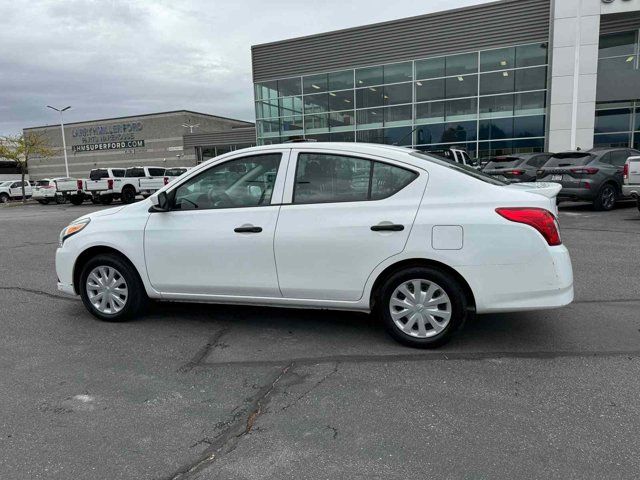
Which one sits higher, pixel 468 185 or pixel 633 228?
pixel 468 185

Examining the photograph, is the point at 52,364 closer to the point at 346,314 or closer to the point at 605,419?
the point at 346,314

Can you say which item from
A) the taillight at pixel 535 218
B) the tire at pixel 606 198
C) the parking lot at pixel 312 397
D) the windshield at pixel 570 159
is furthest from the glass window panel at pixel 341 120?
the taillight at pixel 535 218

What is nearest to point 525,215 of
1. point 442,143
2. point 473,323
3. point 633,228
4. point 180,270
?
point 473,323

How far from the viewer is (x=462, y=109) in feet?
86.5

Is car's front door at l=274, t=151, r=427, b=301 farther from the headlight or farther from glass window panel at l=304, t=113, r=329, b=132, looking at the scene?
glass window panel at l=304, t=113, r=329, b=132

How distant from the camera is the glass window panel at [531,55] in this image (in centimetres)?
2488

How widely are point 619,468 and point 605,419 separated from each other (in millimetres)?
520

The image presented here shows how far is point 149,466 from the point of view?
2633mm

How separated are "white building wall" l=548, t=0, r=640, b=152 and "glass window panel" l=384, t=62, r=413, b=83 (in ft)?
23.8

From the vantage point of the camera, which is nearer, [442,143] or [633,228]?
[633,228]

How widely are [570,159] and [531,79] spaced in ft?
45.8

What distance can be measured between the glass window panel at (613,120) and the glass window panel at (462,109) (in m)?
6.09

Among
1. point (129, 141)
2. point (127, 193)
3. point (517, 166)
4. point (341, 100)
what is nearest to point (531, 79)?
point (341, 100)

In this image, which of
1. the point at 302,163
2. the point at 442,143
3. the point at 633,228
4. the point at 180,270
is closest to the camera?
the point at 302,163
